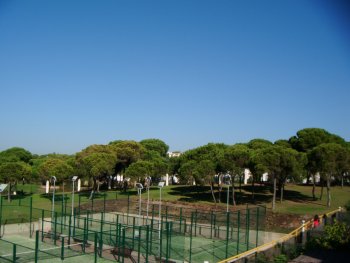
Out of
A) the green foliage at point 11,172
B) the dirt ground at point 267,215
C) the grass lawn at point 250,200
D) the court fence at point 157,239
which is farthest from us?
the green foliage at point 11,172

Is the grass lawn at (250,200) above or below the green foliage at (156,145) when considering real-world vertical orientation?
below

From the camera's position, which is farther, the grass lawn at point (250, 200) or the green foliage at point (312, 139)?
the green foliage at point (312, 139)

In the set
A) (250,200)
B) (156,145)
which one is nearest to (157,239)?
(250,200)

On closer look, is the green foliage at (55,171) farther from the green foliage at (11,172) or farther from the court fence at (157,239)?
the court fence at (157,239)

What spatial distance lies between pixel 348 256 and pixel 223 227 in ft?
38.8

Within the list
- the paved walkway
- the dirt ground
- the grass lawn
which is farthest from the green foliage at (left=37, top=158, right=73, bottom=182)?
the paved walkway

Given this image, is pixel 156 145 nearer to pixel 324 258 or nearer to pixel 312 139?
pixel 312 139

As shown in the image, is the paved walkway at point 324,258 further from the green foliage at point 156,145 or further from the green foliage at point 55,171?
the green foliage at point 156,145

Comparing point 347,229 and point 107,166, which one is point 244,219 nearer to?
point 347,229

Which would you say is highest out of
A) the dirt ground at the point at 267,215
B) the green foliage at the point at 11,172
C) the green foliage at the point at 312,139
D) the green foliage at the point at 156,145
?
the green foliage at the point at 312,139

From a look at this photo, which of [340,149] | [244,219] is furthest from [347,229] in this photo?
[340,149]

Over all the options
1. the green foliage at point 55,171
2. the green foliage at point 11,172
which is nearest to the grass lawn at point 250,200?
the green foliage at point 11,172

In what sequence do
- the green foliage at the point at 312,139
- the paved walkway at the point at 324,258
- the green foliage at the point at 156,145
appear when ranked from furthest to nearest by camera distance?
the green foliage at the point at 156,145 < the green foliage at the point at 312,139 < the paved walkway at the point at 324,258

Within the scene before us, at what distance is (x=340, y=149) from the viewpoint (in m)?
31.5
